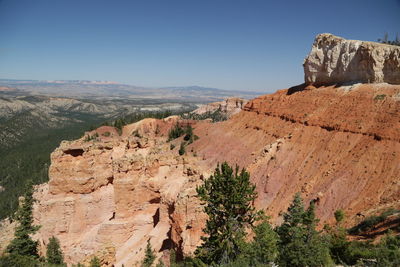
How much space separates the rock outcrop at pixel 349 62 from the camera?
33906 mm

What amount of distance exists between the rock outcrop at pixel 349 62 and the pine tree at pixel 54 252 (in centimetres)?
4009

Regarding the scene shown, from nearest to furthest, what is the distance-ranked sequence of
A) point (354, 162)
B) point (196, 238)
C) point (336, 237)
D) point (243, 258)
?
point (243, 258)
point (196, 238)
point (336, 237)
point (354, 162)

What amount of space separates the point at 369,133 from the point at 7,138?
13703 cm

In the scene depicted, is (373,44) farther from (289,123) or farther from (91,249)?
(91,249)

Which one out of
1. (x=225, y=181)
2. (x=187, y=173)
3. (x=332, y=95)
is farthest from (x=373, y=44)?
(x=225, y=181)

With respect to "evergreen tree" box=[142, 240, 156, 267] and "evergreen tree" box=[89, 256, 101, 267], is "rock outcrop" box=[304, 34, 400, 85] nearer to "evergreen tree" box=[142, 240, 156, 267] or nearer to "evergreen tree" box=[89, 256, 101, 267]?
"evergreen tree" box=[142, 240, 156, 267]

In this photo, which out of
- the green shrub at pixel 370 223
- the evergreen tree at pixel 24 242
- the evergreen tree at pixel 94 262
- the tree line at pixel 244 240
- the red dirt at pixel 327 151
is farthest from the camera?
the red dirt at pixel 327 151

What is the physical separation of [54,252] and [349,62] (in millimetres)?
42075

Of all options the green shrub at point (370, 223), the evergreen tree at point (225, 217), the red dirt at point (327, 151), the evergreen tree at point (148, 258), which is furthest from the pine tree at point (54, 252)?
the green shrub at point (370, 223)

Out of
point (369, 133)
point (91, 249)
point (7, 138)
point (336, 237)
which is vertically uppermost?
point (369, 133)

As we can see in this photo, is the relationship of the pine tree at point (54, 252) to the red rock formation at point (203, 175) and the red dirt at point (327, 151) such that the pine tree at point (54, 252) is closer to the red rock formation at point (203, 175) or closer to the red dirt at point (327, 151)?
the red rock formation at point (203, 175)

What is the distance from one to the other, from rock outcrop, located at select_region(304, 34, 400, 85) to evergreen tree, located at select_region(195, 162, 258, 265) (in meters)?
33.1

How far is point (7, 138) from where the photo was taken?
11662 cm

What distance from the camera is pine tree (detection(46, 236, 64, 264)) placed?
16.3 metres
